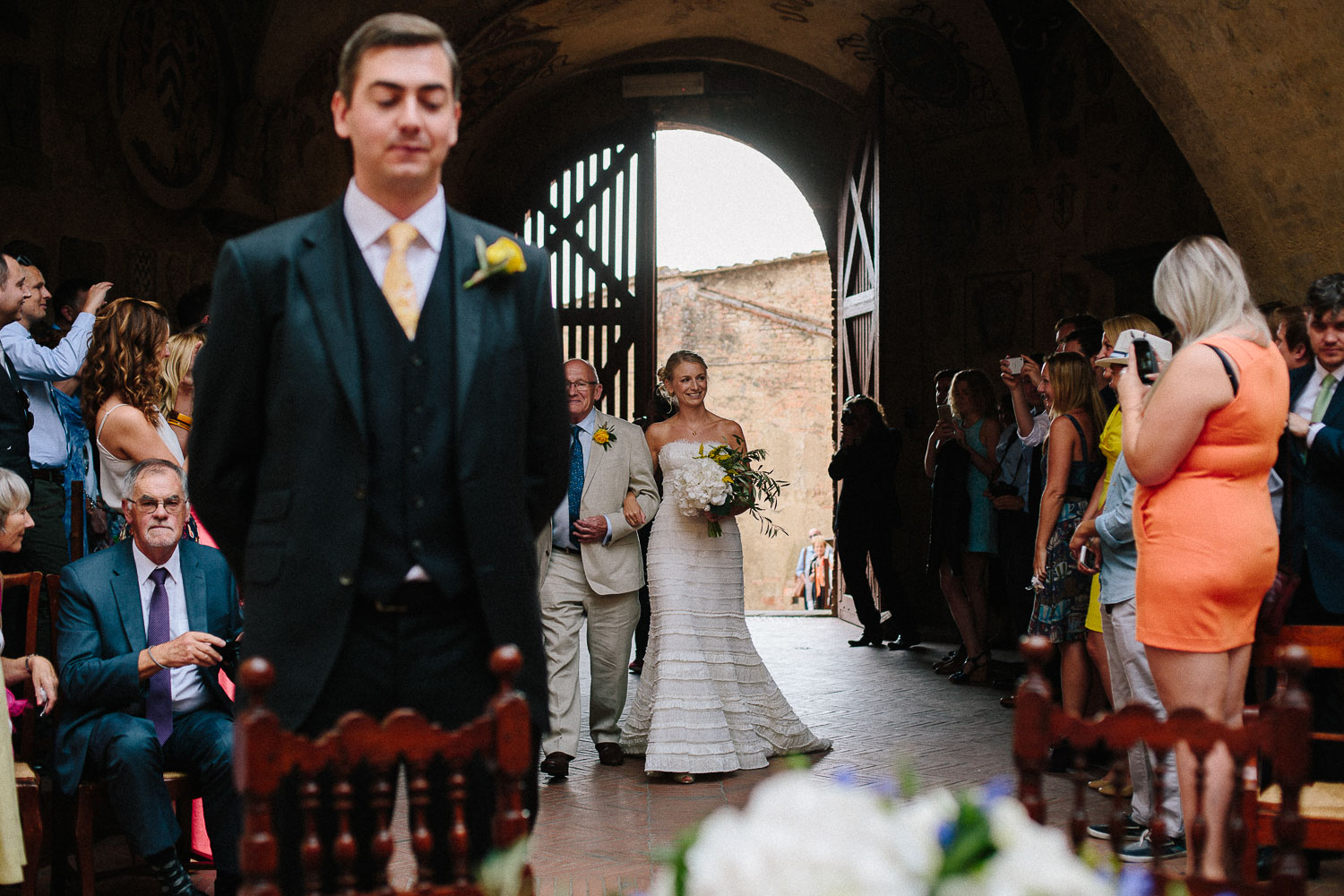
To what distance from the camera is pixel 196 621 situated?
4.36 m

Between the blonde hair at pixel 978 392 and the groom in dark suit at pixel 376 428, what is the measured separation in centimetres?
724

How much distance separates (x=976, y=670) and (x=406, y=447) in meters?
7.53

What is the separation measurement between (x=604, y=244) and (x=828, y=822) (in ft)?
46.5

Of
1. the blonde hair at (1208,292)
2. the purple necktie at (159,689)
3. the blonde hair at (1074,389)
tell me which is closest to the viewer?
the blonde hair at (1208,292)

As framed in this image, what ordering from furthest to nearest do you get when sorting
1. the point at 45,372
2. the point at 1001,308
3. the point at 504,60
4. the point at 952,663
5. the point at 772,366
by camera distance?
the point at 772,366 → the point at 504,60 → the point at 1001,308 → the point at 952,663 → the point at 45,372

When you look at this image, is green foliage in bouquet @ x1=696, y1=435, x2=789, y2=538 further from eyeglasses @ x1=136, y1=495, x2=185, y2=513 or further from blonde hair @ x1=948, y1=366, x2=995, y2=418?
blonde hair @ x1=948, y1=366, x2=995, y2=418

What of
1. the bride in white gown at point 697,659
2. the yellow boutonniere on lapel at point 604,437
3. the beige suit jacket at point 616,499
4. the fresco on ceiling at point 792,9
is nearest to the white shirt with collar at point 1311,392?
the bride in white gown at point 697,659

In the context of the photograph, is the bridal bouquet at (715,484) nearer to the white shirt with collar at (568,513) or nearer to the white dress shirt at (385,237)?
the white shirt with collar at (568,513)

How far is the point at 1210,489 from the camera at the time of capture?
3.44m

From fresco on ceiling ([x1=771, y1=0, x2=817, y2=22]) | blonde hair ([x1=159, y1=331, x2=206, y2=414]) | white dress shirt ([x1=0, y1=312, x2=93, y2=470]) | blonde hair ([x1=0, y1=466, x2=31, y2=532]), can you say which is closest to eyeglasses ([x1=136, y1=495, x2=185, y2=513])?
blonde hair ([x1=0, y1=466, x2=31, y2=532])

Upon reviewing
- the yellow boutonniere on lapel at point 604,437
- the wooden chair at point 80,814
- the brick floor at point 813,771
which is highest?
the yellow boutonniere on lapel at point 604,437

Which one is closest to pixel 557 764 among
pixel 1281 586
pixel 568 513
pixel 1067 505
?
pixel 568 513

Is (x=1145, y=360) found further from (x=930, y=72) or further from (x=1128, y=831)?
(x=930, y=72)

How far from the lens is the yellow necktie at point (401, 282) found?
87.6 inches
